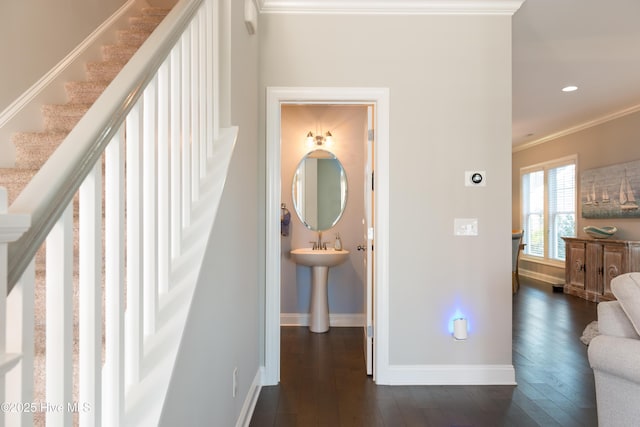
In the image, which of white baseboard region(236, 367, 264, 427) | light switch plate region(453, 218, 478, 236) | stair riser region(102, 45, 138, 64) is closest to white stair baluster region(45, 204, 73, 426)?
white baseboard region(236, 367, 264, 427)

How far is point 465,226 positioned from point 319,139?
197 cm

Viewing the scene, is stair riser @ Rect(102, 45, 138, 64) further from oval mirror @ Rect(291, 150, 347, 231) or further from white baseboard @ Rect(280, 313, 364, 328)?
white baseboard @ Rect(280, 313, 364, 328)

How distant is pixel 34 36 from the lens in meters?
2.26

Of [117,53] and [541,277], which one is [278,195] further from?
[541,277]

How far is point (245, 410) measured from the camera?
199cm

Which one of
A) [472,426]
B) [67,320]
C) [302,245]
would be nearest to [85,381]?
[67,320]

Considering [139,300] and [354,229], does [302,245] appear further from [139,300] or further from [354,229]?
[139,300]

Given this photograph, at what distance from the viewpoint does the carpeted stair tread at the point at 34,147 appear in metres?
1.95

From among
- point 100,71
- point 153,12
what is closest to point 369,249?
point 100,71

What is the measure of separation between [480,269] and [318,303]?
5.59 ft

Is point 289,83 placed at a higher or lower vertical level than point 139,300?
higher

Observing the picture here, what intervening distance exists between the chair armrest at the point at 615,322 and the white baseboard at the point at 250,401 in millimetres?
1888

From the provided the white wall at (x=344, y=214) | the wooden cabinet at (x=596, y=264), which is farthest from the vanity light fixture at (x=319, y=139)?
the wooden cabinet at (x=596, y=264)

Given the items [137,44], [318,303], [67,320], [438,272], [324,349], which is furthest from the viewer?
[318,303]
